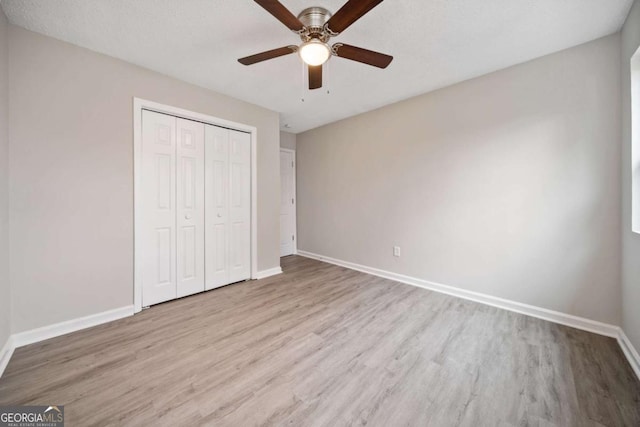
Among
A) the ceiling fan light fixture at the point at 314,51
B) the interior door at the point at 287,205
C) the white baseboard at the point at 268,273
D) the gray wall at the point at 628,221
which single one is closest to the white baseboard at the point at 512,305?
the gray wall at the point at 628,221

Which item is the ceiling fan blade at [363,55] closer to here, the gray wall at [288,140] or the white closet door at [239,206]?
the white closet door at [239,206]

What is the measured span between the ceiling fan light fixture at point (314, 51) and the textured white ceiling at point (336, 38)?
27 cm

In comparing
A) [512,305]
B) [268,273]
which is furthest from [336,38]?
[512,305]

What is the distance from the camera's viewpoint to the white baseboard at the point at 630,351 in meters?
1.55

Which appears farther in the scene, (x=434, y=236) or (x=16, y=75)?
(x=434, y=236)

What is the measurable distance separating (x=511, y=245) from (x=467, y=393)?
166 centimetres

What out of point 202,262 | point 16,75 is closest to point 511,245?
point 202,262

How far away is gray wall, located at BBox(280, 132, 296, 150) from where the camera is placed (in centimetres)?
464

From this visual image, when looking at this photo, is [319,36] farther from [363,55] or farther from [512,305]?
[512,305]

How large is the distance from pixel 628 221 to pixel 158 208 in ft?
13.5

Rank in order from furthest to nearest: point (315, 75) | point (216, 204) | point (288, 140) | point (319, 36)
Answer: point (288, 140) → point (216, 204) → point (315, 75) → point (319, 36)

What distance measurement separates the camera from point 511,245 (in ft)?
7.97

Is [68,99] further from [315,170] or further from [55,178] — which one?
[315,170]

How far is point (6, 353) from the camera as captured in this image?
1.68m
